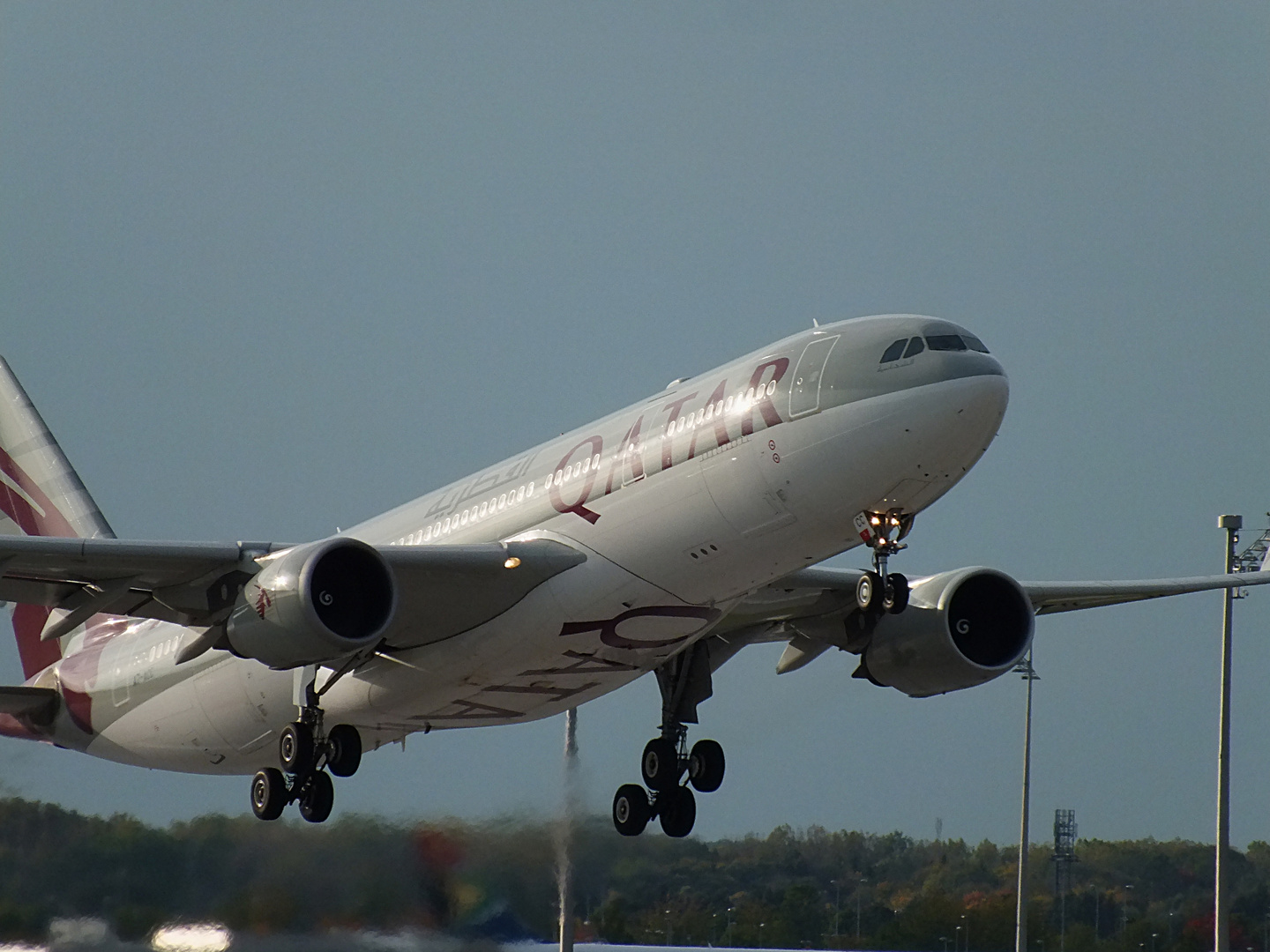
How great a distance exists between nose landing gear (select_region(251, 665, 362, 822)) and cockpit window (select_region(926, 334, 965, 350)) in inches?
389

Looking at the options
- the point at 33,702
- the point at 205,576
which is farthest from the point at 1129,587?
the point at 33,702

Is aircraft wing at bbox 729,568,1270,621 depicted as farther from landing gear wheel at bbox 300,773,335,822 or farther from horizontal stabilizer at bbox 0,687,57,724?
horizontal stabilizer at bbox 0,687,57,724

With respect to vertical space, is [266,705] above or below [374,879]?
above

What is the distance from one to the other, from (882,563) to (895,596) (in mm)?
400

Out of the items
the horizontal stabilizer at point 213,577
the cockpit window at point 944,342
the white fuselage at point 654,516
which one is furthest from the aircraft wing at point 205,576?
the cockpit window at point 944,342

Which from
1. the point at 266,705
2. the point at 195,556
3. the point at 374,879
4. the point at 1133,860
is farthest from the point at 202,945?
the point at 1133,860

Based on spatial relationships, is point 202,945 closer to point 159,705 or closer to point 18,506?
point 159,705

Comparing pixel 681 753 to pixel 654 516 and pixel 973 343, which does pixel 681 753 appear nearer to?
pixel 654 516

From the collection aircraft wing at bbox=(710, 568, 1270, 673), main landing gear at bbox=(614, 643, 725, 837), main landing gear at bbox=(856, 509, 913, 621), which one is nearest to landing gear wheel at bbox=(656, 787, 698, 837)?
main landing gear at bbox=(614, 643, 725, 837)

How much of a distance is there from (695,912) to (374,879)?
33.0ft

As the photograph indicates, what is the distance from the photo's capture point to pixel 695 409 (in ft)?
73.7

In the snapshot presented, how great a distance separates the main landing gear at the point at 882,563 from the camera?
21375 mm

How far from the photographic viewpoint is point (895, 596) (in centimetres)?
2148

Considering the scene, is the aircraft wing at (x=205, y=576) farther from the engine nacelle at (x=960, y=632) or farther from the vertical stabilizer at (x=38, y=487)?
the vertical stabilizer at (x=38, y=487)
